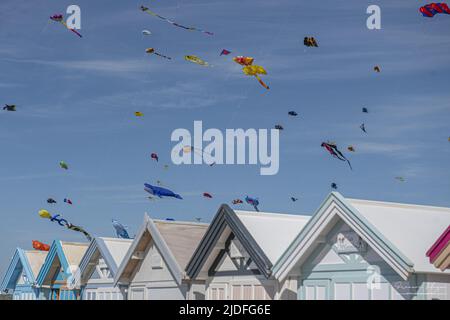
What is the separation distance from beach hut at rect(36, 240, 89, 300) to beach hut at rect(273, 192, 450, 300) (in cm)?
1591

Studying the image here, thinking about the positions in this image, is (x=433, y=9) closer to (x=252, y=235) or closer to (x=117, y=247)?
(x=252, y=235)

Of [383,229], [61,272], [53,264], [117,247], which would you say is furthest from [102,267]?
[383,229]

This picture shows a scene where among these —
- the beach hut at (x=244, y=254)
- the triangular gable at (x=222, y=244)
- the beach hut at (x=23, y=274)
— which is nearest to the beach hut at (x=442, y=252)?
the beach hut at (x=244, y=254)

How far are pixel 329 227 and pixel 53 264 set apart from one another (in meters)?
20.3

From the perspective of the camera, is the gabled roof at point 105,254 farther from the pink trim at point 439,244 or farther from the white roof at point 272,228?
the pink trim at point 439,244

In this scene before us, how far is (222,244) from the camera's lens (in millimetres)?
28422

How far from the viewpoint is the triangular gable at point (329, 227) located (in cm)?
2080

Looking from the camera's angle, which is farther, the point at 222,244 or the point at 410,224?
the point at 222,244

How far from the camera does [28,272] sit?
42.4 metres

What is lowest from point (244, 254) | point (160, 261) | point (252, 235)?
point (244, 254)
